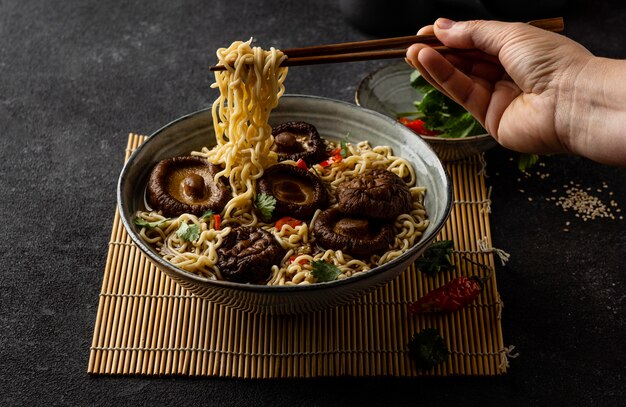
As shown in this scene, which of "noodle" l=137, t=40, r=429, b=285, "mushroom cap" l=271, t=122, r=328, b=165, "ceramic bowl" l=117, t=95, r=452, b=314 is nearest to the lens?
"ceramic bowl" l=117, t=95, r=452, b=314

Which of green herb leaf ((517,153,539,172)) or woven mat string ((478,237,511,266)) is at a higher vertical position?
green herb leaf ((517,153,539,172))

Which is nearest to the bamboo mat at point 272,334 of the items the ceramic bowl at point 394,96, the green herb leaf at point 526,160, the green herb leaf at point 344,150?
the green herb leaf at point 344,150

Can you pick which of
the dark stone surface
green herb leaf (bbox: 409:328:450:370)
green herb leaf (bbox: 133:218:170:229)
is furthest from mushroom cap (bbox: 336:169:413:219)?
green herb leaf (bbox: 133:218:170:229)

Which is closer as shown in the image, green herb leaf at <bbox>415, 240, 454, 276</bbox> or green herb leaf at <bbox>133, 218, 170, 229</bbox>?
green herb leaf at <bbox>133, 218, 170, 229</bbox>

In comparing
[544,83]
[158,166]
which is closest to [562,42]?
[544,83]

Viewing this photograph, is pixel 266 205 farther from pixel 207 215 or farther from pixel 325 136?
Result: pixel 325 136

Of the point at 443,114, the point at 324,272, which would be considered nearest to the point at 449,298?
the point at 324,272

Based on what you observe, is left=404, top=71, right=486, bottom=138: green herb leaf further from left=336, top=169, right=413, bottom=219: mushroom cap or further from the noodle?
left=336, top=169, right=413, bottom=219: mushroom cap
